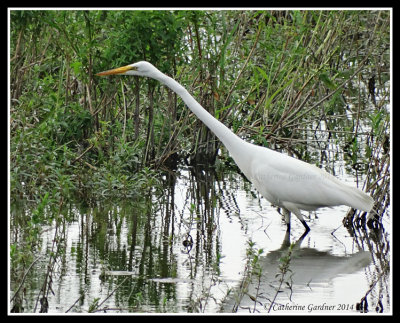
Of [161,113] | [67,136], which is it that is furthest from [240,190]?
[67,136]

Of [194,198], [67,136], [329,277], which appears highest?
[67,136]

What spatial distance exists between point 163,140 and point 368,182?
2687 mm

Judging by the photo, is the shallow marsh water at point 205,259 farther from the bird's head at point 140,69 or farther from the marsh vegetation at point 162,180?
the bird's head at point 140,69

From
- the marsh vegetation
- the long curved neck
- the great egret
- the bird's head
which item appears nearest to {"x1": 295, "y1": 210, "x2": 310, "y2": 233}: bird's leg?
the great egret

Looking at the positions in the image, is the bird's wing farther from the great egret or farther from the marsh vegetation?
the marsh vegetation

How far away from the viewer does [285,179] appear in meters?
6.42

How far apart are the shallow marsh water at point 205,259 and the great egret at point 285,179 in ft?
1.06

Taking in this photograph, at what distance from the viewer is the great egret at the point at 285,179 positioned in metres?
6.29

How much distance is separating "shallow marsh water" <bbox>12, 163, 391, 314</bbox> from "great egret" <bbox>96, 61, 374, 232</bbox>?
324 mm

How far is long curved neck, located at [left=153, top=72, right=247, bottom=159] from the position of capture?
6.34 metres

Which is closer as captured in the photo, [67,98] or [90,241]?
[90,241]

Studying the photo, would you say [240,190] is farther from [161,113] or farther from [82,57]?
[82,57]

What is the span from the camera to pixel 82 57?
7.54 m

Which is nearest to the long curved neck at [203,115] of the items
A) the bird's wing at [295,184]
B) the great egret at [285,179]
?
the great egret at [285,179]
